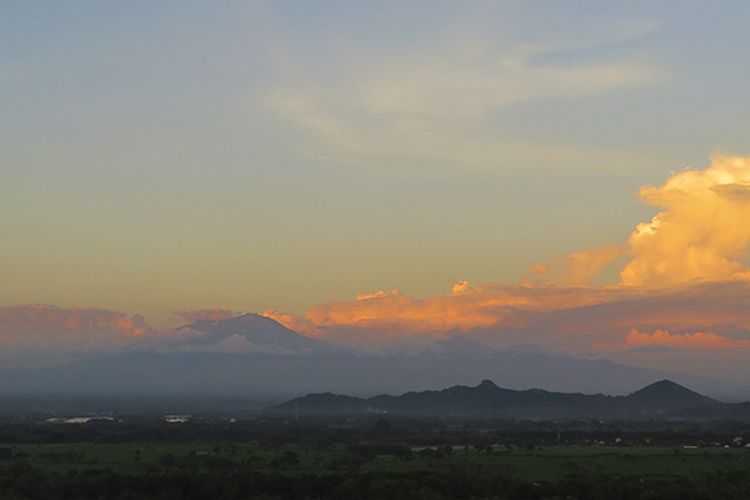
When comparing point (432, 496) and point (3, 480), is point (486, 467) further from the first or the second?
→ point (3, 480)

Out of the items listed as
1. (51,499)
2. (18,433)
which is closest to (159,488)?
(51,499)

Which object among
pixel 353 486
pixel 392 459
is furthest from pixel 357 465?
pixel 353 486

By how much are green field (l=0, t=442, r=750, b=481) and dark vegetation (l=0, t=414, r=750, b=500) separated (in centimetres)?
16

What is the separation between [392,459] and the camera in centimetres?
9175

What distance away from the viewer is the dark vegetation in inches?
2680

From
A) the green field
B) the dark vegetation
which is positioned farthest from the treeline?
the green field

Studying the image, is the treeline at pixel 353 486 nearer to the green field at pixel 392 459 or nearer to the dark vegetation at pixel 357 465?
the dark vegetation at pixel 357 465

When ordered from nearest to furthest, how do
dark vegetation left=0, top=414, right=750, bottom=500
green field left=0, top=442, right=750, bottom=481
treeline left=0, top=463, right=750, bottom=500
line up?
treeline left=0, top=463, right=750, bottom=500, dark vegetation left=0, top=414, right=750, bottom=500, green field left=0, top=442, right=750, bottom=481

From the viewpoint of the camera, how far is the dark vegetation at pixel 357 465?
6806 centimetres

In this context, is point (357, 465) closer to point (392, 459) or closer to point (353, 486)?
point (392, 459)

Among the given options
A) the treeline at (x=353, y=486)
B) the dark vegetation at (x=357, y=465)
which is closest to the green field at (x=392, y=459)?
the dark vegetation at (x=357, y=465)

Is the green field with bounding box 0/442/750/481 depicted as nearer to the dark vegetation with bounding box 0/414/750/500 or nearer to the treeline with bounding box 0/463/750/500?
the dark vegetation with bounding box 0/414/750/500

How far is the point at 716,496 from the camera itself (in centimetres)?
6325

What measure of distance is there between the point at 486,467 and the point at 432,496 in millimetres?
19645
